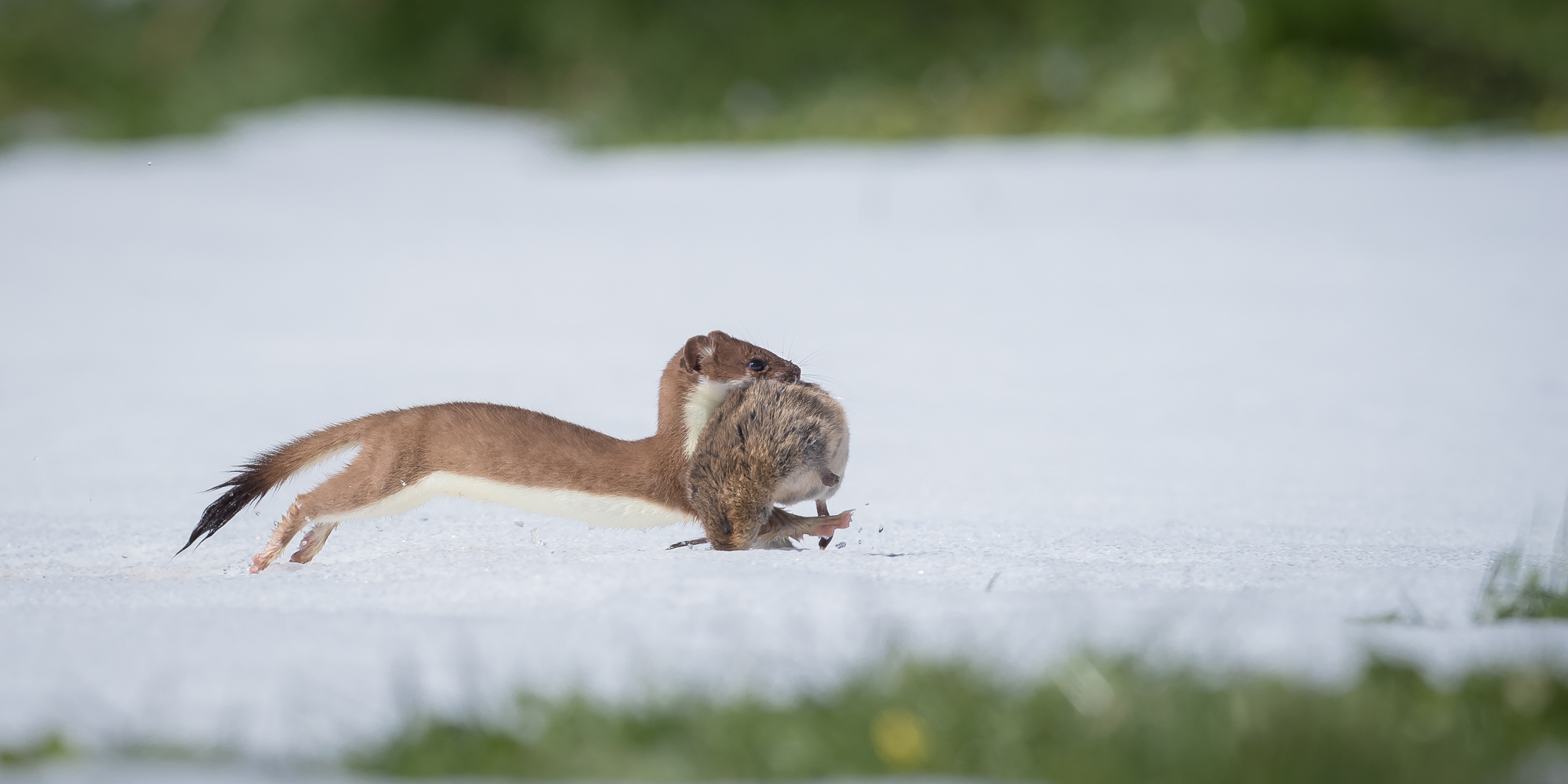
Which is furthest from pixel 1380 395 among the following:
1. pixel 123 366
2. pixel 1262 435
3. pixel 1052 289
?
pixel 123 366

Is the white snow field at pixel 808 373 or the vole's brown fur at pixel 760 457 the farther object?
the vole's brown fur at pixel 760 457

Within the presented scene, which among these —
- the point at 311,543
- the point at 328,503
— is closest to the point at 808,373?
the point at 311,543

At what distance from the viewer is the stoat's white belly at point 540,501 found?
12.4 ft

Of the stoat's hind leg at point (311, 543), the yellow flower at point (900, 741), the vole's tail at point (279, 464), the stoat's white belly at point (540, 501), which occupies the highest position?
the vole's tail at point (279, 464)

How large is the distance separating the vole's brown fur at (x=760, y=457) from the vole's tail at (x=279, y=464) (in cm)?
92

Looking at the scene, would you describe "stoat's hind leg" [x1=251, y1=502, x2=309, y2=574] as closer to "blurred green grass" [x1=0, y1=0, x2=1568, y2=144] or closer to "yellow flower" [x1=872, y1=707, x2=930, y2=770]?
"yellow flower" [x1=872, y1=707, x2=930, y2=770]

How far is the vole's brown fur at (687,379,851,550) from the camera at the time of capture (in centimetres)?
368

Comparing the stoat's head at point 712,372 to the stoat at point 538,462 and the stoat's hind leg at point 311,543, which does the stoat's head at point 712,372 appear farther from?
the stoat's hind leg at point 311,543

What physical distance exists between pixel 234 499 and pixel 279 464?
15cm

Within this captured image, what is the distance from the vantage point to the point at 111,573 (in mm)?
3945

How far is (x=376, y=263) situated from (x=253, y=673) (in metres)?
6.75

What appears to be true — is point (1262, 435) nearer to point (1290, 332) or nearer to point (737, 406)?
point (1290, 332)

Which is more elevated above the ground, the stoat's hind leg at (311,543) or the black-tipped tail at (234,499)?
the black-tipped tail at (234,499)

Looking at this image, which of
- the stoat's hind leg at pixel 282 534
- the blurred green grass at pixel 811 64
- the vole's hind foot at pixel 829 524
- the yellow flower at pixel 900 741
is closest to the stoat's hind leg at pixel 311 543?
the stoat's hind leg at pixel 282 534
